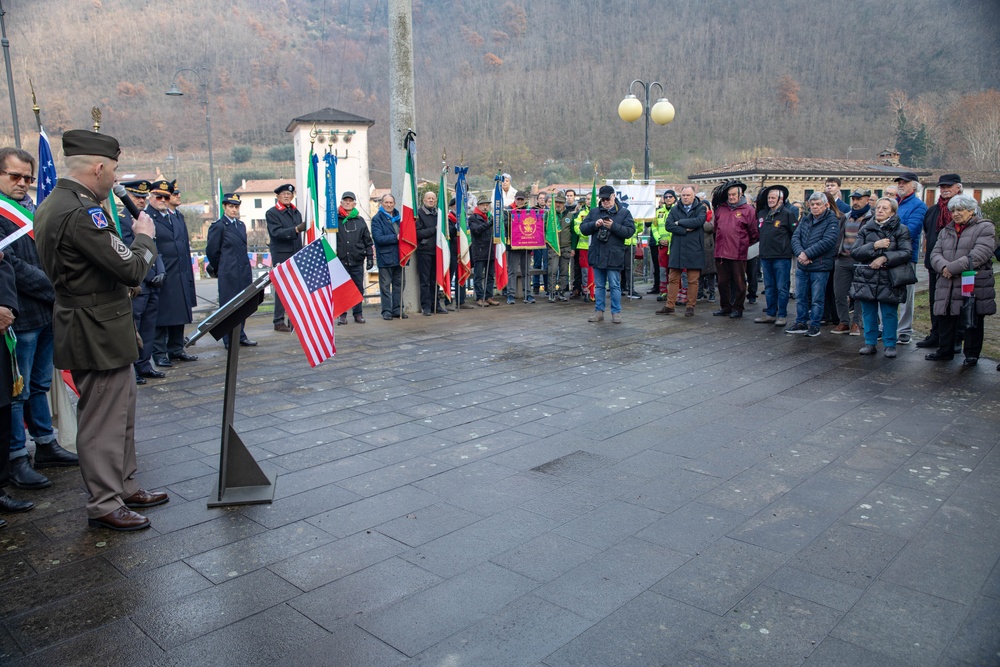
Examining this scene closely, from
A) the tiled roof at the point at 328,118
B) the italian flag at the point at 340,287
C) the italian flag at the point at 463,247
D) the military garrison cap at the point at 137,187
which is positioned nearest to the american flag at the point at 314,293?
the italian flag at the point at 340,287

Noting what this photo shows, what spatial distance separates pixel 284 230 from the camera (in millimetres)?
9898

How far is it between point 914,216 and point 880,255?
1019 millimetres

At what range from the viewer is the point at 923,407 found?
611cm

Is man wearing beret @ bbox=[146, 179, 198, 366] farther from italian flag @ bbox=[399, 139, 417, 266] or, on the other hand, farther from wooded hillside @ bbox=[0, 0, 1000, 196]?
wooded hillside @ bbox=[0, 0, 1000, 196]

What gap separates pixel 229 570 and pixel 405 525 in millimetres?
907

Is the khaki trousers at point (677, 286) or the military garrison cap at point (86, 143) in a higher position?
the military garrison cap at point (86, 143)

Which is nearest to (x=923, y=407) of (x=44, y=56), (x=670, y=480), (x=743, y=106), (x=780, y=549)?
(x=670, y=480)

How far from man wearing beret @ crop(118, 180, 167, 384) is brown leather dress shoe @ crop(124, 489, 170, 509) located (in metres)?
3.49

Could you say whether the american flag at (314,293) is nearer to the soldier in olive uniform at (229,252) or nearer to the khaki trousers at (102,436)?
the khaki trousers at (102,436)

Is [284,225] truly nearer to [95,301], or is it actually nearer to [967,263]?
[95,301]

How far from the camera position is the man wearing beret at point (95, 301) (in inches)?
139

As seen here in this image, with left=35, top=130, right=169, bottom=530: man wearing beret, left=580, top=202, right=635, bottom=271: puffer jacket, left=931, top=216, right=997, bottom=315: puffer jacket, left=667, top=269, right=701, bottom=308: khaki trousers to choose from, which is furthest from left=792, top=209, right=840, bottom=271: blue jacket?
left=35, top=130, right=169, bottom=530: man wearing beret

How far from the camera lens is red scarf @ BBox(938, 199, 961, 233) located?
8242mm

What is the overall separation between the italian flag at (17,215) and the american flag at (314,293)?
1.63m
